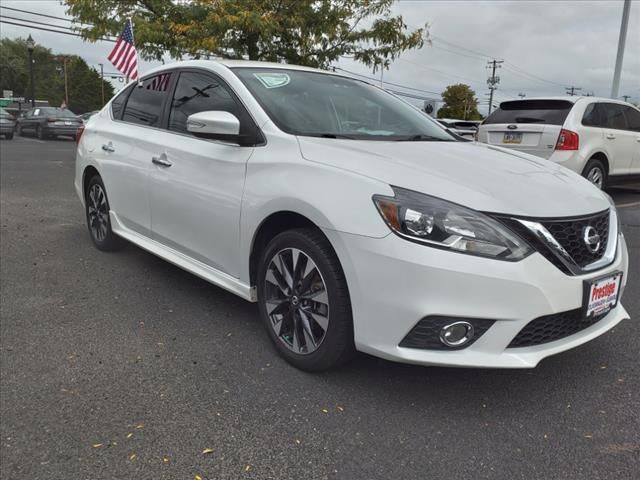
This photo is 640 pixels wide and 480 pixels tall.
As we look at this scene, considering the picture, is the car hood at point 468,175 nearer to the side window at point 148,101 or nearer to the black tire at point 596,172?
the side window at point 148,101

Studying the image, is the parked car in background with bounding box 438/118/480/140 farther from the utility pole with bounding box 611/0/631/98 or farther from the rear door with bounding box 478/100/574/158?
the utility pole with bounding box 611/0/631/98

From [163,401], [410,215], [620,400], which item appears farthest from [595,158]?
[163,401]

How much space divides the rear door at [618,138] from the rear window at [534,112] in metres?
0.94

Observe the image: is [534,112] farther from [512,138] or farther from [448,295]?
[448,295]

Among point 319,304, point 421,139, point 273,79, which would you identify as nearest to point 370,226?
point 319,304

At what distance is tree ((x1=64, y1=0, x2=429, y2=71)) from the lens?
11.2 m

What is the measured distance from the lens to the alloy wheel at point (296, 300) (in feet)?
9.04

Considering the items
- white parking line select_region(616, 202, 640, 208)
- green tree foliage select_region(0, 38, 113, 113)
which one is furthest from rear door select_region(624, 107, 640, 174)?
green tree foliage select_region(0, 38, 113, 113)

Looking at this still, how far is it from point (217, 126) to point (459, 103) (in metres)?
65.2

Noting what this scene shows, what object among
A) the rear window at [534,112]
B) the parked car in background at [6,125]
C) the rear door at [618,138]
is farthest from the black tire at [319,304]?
the parked car in background at [6,125]

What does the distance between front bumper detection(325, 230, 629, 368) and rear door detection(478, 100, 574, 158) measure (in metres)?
6.02

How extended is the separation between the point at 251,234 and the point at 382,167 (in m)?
0.87

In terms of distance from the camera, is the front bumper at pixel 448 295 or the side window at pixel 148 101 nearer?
the front bumper at pixel 448 295

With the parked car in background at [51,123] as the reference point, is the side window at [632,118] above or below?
above
